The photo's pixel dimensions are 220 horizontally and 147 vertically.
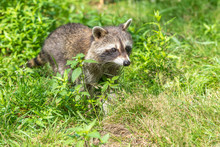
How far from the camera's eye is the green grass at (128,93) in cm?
326

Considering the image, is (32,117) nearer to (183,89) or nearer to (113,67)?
(113,67)

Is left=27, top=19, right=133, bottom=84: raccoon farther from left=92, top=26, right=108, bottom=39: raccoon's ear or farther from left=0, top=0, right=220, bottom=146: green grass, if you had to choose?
left=0, top=0, right=220, bottom=146: green grass

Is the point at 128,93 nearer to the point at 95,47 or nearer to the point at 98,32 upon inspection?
the point at 95,47

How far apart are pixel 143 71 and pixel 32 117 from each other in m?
1.92

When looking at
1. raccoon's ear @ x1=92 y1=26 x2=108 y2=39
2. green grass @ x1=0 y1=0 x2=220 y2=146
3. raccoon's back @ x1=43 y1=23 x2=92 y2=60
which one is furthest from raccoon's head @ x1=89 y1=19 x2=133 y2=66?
green grass @ x1=0 y1=0 x2=220 y2=146

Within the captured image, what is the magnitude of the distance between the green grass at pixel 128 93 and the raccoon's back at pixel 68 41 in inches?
14.8

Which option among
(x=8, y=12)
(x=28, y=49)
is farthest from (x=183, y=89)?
(x=8, y=12)

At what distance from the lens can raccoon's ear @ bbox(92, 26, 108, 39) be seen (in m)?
4.12

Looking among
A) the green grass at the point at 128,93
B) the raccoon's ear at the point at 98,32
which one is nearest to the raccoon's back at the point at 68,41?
the raccoon's ear at the point at 98,32

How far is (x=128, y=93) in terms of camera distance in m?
4.09

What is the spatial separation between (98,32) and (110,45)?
0.28m

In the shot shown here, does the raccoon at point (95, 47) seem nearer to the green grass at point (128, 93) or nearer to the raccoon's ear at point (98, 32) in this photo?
the raccoon's ear at point (98, 32)

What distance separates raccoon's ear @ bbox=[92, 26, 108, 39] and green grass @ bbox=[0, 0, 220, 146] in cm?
74

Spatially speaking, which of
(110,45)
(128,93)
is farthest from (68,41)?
(128,93)
